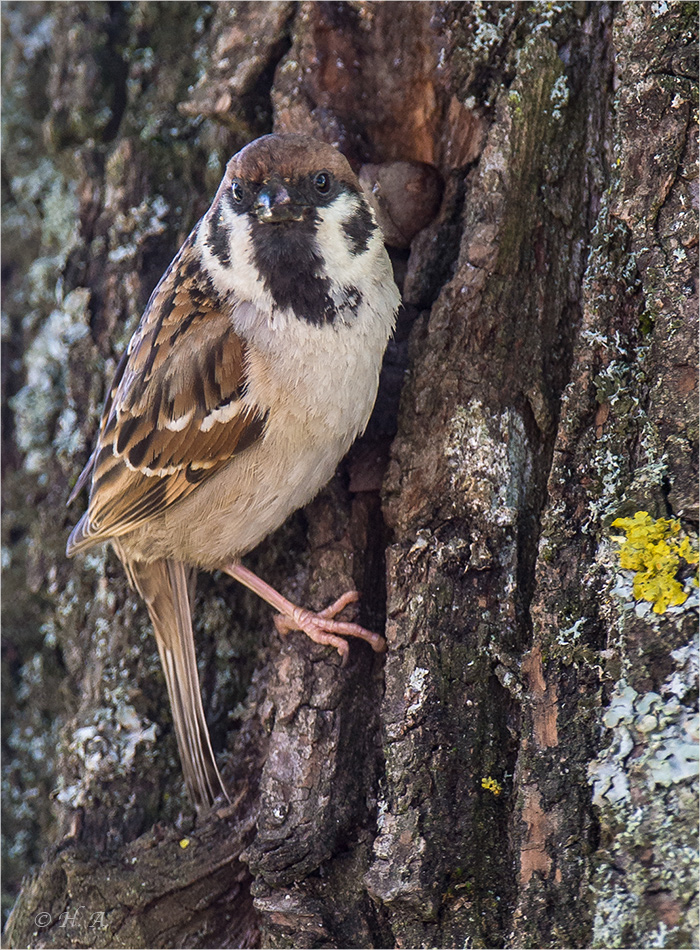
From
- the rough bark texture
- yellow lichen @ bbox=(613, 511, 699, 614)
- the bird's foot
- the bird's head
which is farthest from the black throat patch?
yellow lichen @ bbox=(613, 511, 699, 614)

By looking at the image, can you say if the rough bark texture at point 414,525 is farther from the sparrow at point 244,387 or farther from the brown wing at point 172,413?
the brown wing at point 172,413

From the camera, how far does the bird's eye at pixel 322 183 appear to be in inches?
77.9

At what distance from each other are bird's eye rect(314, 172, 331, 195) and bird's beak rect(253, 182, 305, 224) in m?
0.07

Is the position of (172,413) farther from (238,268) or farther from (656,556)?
(656,556)

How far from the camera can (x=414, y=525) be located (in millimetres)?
1818

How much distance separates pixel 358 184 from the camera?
2.07m

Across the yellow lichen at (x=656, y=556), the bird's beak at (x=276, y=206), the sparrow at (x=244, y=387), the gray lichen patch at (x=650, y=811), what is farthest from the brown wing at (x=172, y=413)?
the gray lichen patch at (x=650, y=811)

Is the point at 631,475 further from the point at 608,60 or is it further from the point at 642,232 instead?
the point at 608,60

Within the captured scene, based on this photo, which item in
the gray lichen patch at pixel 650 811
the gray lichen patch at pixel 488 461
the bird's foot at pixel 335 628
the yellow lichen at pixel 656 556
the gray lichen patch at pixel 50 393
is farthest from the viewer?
the gray lichen patch at pixel 50 393

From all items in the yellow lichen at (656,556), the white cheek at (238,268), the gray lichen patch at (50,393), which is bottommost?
the yellow lichen at (656,556)

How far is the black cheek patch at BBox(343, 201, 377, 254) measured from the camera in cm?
203

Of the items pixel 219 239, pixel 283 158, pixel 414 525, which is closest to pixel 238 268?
pixel 219 239

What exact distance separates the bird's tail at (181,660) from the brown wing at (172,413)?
0.50ft

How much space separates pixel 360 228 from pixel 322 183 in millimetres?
137
